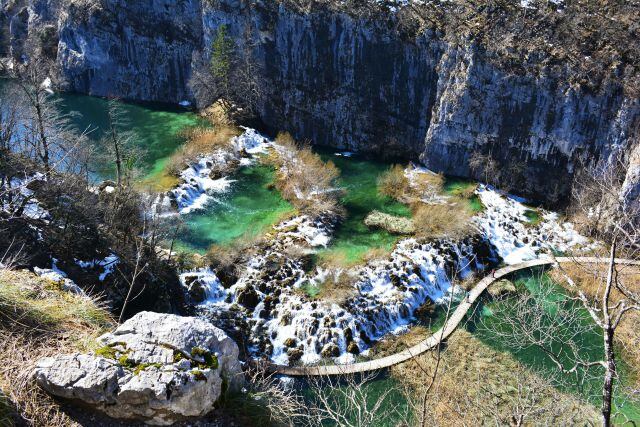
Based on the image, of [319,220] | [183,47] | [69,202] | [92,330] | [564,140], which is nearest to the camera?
[92,330]

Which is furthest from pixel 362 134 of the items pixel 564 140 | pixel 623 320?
pixel 623 320

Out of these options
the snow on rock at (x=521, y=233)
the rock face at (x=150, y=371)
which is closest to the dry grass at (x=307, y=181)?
the snow on rock at (x=521, y=233)

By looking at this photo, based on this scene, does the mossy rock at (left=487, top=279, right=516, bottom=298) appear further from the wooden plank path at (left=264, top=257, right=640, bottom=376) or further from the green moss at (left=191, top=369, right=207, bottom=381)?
the green moss at (left=191, top=369, right=207, bottom=381)

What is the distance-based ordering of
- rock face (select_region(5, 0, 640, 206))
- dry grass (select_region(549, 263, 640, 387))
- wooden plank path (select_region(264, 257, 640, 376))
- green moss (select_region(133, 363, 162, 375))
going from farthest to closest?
1. rock face (select_region(5, 0, 640, 206))
2. dry grass (select_region(549, 263, 640, 387))
3. wooden plank path (select_region(264, 257, 640, 376))
4. green moss (select_region(133, 363, 162, 375))

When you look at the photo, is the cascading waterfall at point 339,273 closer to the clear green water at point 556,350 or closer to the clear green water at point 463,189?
the clear green water at point 463,189

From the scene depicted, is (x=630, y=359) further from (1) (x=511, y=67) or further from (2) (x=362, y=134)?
(2) (x=362, y=134)

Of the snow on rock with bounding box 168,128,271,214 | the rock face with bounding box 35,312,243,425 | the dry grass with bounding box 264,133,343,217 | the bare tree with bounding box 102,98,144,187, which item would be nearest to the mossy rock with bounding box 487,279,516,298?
the dry grass with bounding box 264,133,343,217

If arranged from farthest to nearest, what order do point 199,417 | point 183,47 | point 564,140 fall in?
point 183,47
point 564,140
point 199,417

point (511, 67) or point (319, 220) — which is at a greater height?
point (511, 67)
